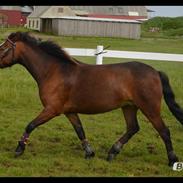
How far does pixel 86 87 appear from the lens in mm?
6145

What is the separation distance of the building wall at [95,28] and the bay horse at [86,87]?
49.1m

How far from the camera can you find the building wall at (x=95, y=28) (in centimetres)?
5547


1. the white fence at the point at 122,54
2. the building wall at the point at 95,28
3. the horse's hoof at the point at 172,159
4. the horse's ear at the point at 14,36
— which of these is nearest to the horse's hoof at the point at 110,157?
the horse's hoof at the point at 172,159

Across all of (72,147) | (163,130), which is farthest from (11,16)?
(163,130)

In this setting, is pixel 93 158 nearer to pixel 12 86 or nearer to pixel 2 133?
pixel 2 133

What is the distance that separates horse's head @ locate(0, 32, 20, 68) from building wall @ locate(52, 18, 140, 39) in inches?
1933

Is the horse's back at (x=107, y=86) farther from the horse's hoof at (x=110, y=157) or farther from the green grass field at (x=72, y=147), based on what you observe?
the green grass field at (x=72, y=147)

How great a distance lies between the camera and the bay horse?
19.7 feet

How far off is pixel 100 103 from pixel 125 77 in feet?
1.67

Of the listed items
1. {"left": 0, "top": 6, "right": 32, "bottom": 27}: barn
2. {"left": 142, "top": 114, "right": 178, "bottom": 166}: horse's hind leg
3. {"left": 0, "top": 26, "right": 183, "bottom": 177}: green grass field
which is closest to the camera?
{"left": 0, "top": 26, "right": 183, "bottom": 177}: green grass field

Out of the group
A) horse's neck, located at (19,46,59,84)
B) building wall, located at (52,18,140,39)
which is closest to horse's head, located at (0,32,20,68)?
horse's neck, located at (19,46,59,84)

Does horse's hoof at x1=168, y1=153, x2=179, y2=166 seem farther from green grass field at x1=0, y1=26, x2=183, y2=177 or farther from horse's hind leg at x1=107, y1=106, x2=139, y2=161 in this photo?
horse's hind leg at x1=107, y1=106, x2=139, y2=161

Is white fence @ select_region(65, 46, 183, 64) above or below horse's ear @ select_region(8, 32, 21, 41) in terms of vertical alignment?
below
